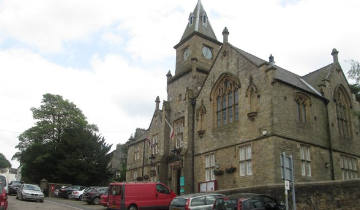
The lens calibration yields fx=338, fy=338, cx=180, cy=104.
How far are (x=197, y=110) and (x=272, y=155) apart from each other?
9911 mm

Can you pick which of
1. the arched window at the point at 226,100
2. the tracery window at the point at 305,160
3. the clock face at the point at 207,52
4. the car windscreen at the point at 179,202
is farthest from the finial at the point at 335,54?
the car windscreen at the point at 179,202

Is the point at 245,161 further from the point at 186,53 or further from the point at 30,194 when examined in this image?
the point at 30,194

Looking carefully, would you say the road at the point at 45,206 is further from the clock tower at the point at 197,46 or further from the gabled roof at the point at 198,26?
the gabled roof at the point at 198,26

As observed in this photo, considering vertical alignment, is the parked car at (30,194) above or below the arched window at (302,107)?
below

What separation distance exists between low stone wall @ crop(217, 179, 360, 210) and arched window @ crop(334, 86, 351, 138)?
12.2 meters

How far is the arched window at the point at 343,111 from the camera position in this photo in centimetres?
2857

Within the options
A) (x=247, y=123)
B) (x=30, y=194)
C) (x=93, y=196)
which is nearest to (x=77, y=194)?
(x=30, y=194)

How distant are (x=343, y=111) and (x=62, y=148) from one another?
32.8 m

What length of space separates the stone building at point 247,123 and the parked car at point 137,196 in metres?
5.74

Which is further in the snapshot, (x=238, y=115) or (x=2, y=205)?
(x=238, y=115)

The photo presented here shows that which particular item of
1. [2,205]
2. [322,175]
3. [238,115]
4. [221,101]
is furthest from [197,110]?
[2,205]

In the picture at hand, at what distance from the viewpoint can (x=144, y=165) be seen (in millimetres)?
41688

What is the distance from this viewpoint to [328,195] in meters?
17.2

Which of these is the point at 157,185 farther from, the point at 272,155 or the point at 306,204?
the point at 306,204
